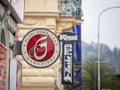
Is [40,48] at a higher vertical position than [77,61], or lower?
higher

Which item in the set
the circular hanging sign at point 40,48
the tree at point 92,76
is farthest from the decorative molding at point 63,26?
the tree at point 92,76

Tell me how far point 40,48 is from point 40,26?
44.3 feet

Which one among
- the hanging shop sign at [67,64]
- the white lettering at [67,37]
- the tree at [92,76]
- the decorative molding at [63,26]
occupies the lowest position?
the tree at [92,76]

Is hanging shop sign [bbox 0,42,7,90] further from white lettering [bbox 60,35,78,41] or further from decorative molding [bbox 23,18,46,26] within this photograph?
decorative molding [bbox 23,18,46,26]

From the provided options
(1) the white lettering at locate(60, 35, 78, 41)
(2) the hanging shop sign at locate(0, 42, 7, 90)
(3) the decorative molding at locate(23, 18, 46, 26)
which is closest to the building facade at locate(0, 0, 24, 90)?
(2) the hanging shop sign at locate(0, 42, 7, 90)

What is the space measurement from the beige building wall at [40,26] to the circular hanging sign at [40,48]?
12923 mm

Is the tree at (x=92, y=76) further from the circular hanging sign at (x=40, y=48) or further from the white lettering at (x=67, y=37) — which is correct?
the circular hanging sign at (x=40, y=48)

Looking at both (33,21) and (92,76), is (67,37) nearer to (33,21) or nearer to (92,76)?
(33,21)

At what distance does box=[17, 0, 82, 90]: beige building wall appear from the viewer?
30344 millimetres

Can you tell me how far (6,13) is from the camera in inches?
708

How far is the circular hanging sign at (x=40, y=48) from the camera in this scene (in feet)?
55.7

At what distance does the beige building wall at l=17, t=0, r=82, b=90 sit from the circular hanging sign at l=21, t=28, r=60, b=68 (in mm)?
12923

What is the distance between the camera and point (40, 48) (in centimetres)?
1719

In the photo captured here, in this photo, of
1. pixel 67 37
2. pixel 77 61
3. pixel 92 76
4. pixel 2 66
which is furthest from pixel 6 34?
pixel 92 76
